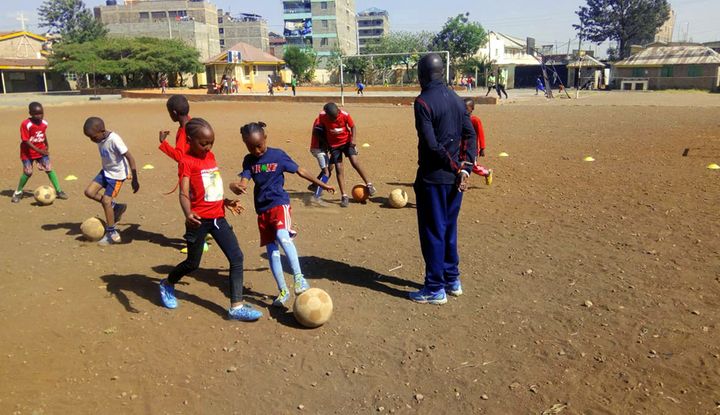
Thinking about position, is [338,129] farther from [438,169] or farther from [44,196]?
[44,196]

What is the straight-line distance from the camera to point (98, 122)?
22.2 feet

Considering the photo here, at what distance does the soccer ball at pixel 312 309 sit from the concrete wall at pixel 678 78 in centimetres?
6006

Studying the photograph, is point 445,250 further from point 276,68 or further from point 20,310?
point 276,68

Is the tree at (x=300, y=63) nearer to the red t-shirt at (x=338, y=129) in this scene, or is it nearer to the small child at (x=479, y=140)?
the small child at (x=479, y=140)

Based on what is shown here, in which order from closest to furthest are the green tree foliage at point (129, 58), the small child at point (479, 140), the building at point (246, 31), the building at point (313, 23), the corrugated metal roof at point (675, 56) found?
the small child at point (479, 140)
the corrugated metal roof at point (675, 56)
the green tree foliage at point (129, 58)
the building at point (313, 23)
the building at point (246, 31)

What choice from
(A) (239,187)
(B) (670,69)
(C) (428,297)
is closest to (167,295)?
(A) (239,187)

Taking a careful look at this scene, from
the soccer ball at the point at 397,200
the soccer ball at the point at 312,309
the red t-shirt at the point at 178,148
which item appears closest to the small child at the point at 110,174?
the red t-shirt at the point at 178,148

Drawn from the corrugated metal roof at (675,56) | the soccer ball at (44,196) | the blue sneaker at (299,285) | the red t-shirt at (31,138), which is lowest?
the blue sneaker at (299,285)

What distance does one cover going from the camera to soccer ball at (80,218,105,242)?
23.3 feet

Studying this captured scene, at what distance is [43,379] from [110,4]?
122405 millimetres

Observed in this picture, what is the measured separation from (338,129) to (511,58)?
286 feet

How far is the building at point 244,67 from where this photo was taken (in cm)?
6159

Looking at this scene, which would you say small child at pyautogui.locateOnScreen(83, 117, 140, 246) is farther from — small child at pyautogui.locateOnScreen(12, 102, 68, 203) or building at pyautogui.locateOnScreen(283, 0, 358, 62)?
building at pyautogui.locateOnScreen(283, 0, 358, 62)

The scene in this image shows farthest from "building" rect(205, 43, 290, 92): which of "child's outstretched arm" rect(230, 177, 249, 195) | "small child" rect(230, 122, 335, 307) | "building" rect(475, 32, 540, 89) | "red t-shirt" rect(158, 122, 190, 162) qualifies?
"child's outstretched arm" rect(230, 177, 249, 195)
